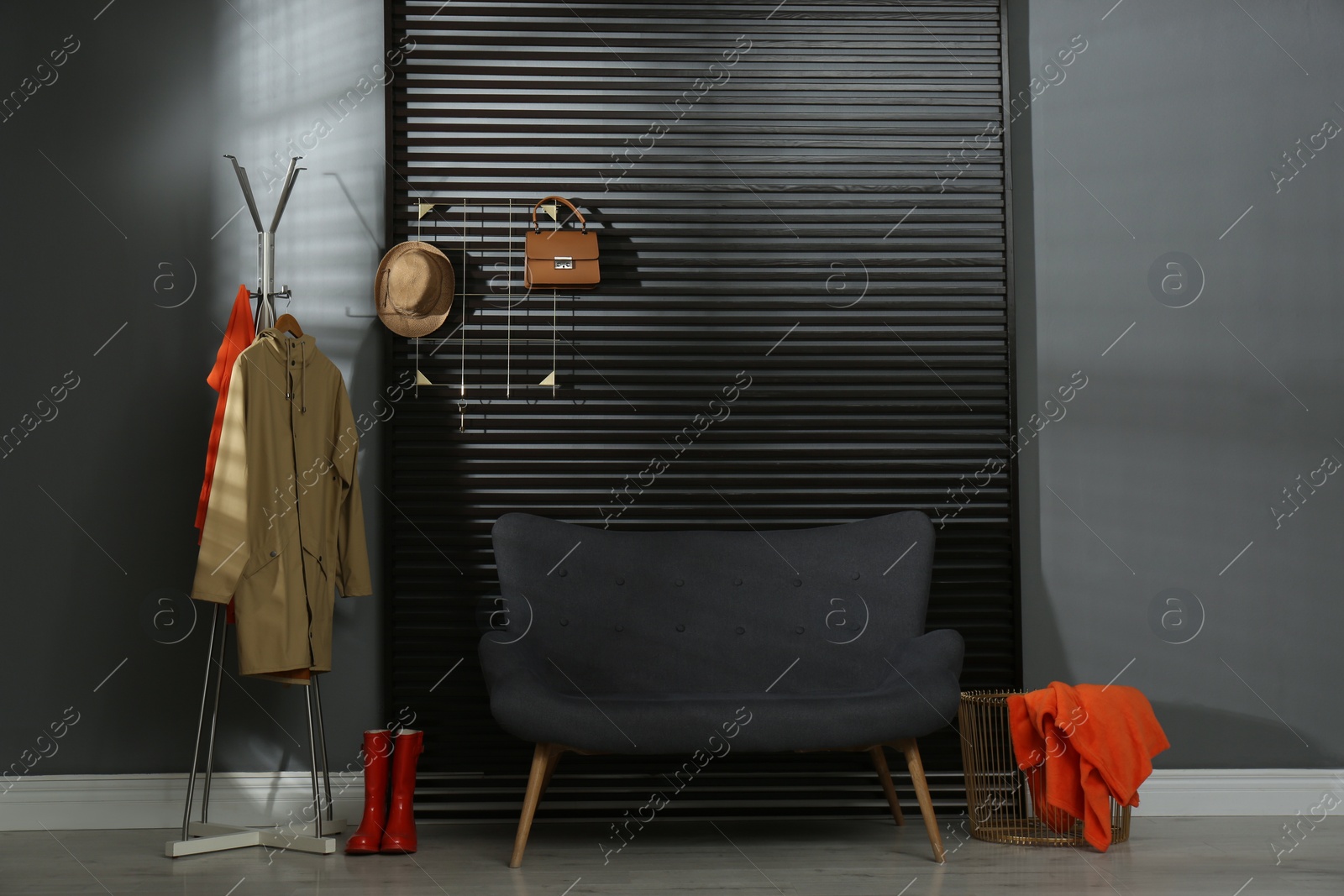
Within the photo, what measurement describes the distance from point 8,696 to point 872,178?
3.29 metres

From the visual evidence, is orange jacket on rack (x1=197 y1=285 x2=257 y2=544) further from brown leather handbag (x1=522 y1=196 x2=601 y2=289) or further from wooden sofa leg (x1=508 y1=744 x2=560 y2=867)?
wooden sofa leg (x1=508 y1=744 x2=560 y2=867)

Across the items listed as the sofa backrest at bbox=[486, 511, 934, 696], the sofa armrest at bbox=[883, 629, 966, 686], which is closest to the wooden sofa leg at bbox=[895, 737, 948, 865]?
the sofa armrest at bbox=[883, 629, 966, 686]

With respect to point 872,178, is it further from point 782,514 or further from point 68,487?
point 68,487

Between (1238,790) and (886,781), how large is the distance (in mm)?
1233

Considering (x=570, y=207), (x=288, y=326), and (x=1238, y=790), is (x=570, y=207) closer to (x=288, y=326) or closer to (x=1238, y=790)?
(x=288, y=326)

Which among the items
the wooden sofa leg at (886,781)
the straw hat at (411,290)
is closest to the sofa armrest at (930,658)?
the wooden sofa leg at (886,781)

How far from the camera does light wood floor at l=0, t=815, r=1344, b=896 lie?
2529mm

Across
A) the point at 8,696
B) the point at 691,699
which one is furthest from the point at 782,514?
the point at 8,696

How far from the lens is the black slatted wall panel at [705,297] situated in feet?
11.1

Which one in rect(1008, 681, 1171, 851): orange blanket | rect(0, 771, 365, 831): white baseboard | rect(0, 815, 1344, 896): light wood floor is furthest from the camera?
rect(0, 771, 365, 831): white baseboard

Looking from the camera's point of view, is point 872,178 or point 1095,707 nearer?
point 1095,707

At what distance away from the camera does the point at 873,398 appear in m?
3.48

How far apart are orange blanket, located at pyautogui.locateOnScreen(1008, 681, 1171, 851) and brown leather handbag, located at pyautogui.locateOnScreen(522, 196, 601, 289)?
183 centimetres

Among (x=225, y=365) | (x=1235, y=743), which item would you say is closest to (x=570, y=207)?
(x=225, y=365)
